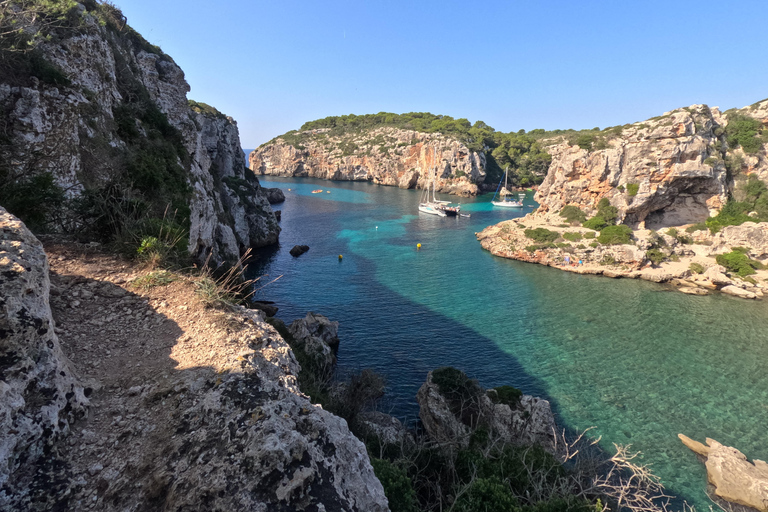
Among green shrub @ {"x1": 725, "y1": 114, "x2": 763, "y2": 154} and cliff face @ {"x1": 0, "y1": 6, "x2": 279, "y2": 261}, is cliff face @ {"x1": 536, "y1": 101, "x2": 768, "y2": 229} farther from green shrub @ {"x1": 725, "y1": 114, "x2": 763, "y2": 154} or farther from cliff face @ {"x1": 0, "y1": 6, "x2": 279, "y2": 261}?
cliff face @ {"x1": 0, "y1": 6, "x2": 279, "y2": 261}

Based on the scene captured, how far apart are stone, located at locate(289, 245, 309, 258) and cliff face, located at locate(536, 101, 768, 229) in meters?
39.7

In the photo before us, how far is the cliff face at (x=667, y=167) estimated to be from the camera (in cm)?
4534

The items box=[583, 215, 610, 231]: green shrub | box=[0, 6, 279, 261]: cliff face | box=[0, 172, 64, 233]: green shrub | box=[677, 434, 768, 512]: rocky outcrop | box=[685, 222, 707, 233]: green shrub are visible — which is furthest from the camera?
box=[583, 215, 610, 231]: green shrub

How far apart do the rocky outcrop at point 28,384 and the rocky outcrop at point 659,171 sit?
56471 millimetres

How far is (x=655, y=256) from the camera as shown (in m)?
41.5

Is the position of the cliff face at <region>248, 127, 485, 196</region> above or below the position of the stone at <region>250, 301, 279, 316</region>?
above

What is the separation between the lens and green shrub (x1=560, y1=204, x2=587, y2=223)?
5166cm

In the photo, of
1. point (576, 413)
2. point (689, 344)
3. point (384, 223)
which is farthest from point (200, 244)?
point (384, 223)

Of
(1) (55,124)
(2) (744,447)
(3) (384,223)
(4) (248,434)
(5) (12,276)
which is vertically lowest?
(2) (744,447)

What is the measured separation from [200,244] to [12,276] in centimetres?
2153

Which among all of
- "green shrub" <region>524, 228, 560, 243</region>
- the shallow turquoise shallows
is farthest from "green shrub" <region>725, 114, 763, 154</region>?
the shallow turquoise shallows

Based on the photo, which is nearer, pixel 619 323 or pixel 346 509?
pixel 346 509

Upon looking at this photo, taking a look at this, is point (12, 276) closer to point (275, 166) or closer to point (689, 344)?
point (689, 344)

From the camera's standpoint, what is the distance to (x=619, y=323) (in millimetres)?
29047
